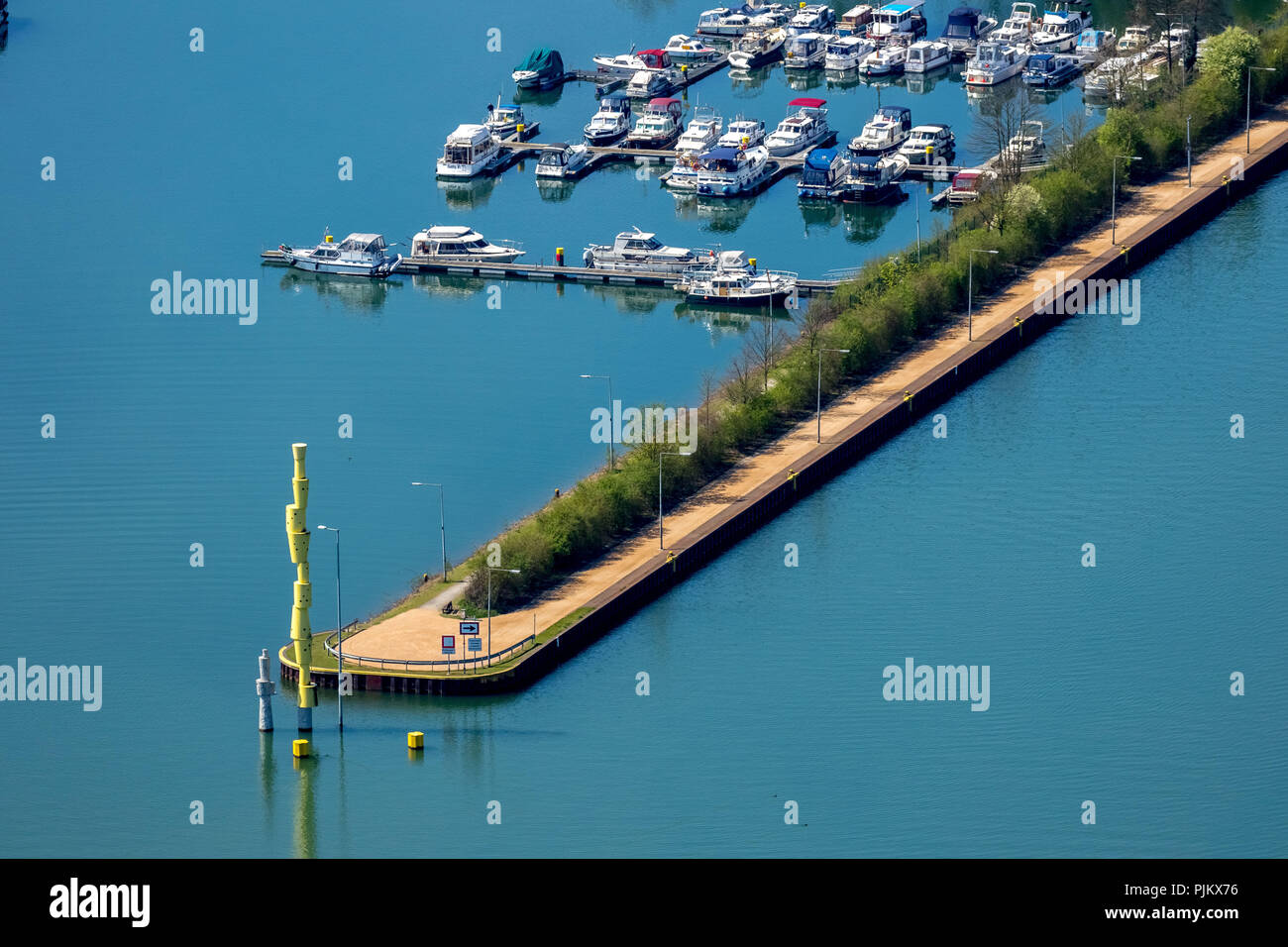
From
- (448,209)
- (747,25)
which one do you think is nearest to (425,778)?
(448,209)

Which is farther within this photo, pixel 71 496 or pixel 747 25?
pixel 747 25

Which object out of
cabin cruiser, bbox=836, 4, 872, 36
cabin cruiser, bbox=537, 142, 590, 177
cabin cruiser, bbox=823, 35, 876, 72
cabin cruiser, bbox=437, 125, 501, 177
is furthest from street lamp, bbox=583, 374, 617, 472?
cabin cruiser, bbox=836, 4, 872, 36

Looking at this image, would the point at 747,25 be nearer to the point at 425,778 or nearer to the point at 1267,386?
the point at 1267,386

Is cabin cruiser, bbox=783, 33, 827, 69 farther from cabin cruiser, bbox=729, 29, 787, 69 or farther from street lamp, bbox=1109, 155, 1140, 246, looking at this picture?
street lamp, bbox=1109, 155, 1140, 246

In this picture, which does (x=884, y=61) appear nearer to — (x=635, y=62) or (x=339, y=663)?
(x=635, y=62)

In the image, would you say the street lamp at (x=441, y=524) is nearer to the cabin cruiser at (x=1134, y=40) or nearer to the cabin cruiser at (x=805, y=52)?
the cabin cruiser at (x=805, y=52)
